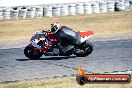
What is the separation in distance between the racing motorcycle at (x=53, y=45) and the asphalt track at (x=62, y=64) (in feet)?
1.19

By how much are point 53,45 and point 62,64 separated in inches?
53.9

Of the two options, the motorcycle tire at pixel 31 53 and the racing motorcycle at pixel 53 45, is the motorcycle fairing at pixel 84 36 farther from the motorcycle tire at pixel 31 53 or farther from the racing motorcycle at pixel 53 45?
the motorcycle tire at pixel 31 53

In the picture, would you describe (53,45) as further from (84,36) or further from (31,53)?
(84,36)

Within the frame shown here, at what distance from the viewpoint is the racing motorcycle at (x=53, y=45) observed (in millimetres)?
17188

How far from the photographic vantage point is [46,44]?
17266 millimetres

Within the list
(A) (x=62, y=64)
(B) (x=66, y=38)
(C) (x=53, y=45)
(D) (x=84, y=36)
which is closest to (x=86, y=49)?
(D) (x=84, y=36)

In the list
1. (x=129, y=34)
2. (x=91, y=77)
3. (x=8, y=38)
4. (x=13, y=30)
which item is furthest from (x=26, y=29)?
(x=91, y=77)

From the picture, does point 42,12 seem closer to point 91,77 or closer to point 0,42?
point 0,42

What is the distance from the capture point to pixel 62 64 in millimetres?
16297

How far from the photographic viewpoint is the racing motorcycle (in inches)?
677

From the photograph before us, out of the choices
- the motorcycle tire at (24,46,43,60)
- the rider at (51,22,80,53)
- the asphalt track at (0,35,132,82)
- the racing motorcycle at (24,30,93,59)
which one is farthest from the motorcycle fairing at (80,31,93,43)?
the motorcycle tire at (24,46,43,60)

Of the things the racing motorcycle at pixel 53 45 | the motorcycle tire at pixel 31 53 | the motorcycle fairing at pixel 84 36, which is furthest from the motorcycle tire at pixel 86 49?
the motorcycle tire at pixel 31 53

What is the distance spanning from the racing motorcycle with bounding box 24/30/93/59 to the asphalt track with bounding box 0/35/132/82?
364 mm

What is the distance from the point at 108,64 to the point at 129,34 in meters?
9.21
